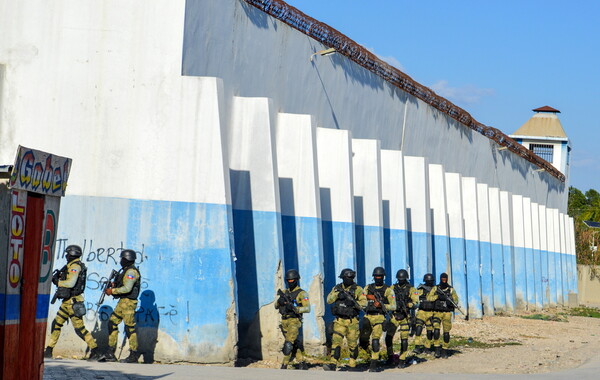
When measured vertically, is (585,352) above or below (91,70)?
below

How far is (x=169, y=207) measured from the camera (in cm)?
1534

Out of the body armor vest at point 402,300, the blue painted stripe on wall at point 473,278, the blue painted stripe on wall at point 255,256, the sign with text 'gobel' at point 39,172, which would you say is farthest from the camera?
the blue painted stripe on wall at point 473,278

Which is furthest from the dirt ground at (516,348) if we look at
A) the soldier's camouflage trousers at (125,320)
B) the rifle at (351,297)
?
the soldier's camouflage trousers at (125,320)

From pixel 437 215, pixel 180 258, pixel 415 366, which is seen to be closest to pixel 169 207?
pixel 180 258

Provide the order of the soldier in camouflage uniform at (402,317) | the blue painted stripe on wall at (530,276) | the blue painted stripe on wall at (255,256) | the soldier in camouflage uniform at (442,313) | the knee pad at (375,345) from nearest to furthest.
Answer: the knee pad at (375,345), the blue painted stripe on wall at (255,256), the soldier in camouflage uniform at (402,317), the soldier in camouflage uniform at (442,313), the blue painted stripe on wall at (530,276)

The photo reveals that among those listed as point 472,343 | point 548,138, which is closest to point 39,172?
point 472,343

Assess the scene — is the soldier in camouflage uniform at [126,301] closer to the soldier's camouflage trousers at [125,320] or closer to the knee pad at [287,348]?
the soldier's camouflage trousers at [125,320]

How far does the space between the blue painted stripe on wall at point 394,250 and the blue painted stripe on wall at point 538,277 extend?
18677 millimetres

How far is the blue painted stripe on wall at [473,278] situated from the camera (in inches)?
1209

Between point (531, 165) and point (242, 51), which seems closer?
point (242, 51)

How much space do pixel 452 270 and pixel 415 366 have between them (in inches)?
487

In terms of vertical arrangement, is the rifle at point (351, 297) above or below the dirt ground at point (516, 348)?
above

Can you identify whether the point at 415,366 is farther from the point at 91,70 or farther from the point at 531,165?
the point at 531,165

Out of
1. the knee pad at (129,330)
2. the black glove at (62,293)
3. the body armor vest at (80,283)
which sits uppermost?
the body armor vest at (80,283)
